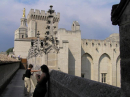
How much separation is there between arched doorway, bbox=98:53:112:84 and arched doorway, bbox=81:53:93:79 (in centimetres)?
208

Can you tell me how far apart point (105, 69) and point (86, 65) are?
13.7ft

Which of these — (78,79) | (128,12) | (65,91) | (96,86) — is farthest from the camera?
(65,91)

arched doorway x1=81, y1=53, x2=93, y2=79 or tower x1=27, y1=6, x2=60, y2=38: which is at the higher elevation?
tower x1=27, y1=6, x2=60, y2=38

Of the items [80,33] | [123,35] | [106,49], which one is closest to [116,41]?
[106,49]

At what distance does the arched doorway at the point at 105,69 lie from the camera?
28.4 meters

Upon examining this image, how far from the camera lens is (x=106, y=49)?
1109 inches

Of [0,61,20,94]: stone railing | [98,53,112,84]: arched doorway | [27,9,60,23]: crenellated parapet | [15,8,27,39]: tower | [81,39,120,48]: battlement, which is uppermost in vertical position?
[27,9,60,23]: crenellated parapet

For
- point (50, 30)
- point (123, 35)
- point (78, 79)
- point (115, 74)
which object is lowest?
point (115, 74)

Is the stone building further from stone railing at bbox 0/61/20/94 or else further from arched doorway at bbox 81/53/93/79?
stone railing at bbox 0/61/20/94

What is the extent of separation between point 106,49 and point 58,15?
26.7m

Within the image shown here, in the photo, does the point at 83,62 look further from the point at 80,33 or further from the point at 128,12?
the point at 128,12

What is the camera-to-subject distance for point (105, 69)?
28.8m

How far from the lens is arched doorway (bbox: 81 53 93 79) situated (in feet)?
87.2

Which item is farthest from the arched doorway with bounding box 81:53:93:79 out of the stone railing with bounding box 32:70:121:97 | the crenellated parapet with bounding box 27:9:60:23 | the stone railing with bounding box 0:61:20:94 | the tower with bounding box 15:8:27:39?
the tower with bounding box 15:8:27:39
